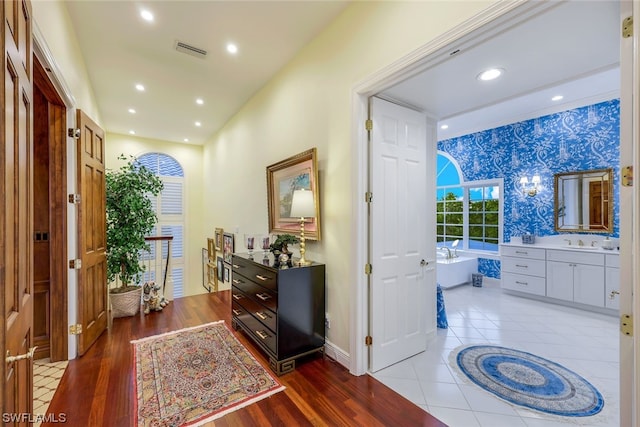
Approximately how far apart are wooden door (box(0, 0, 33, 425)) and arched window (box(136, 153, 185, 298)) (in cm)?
633

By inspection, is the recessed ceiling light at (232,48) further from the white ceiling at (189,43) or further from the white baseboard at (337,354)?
the white baseboard at (337,354)

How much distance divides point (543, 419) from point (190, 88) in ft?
Answer: 17.6

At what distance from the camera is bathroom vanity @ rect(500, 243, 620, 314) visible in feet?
13.0

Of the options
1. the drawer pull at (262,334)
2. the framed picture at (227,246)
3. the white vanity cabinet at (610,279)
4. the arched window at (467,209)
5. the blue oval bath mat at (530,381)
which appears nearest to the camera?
the blue oval bath mat at (530,381)

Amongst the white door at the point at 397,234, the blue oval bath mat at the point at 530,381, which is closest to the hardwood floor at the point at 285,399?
the white door at the point at 397,234

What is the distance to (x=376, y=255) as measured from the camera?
7.98ft

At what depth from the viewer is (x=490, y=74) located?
229 cm

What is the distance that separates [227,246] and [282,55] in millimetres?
3777

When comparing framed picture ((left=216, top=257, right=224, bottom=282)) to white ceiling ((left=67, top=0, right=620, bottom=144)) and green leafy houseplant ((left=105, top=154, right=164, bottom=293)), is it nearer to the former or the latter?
green leafy houseplant ((left=105, top=154, right=164, bottom=293))

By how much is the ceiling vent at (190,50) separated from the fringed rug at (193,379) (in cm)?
330

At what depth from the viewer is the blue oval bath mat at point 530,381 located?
208 cm

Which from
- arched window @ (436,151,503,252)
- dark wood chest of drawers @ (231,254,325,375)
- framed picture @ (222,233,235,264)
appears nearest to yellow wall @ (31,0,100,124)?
dark wood chest of drawers @ (231,254,325,375)

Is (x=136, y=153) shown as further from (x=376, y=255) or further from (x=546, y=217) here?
(x=546, y=217)

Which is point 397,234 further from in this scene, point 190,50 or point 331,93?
point 190,50
